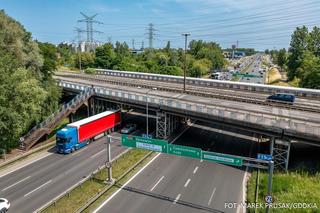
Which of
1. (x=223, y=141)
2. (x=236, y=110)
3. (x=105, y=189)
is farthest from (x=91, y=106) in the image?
(x=236, y=110)

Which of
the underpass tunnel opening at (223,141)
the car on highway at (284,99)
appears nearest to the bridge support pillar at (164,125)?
the underpass tunnel opening at (223,141)

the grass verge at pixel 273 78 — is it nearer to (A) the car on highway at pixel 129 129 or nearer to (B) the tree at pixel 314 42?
(B) the tree at pixel 314 42

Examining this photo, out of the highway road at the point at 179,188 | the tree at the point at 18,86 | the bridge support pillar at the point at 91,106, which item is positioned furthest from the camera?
the bridge support pillar at the point at 91,106

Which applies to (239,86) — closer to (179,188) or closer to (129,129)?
(129,129)

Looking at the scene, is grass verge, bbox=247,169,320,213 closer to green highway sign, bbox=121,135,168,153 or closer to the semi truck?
green highway sign, bbox=121,135,168,153

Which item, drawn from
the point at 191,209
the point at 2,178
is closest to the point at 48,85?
the point at 2,178

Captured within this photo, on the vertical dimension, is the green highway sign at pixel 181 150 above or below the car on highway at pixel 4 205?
above

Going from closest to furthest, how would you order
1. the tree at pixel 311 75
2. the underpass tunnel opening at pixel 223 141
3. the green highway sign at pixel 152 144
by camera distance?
the green highway sign at pixel 152 144 < the underpass tunnel opening at pixel 223 141 < the tree at pixel 311 75
